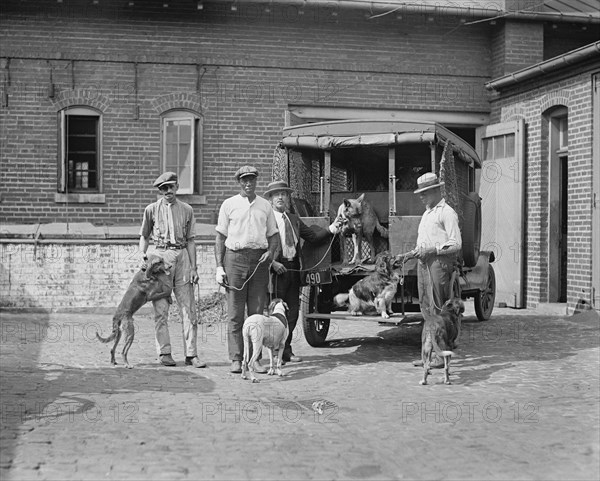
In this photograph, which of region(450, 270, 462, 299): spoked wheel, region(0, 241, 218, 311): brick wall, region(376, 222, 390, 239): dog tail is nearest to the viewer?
region(450, 270, 462, 299): spoked wheel

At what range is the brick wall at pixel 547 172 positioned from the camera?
49.5 feet

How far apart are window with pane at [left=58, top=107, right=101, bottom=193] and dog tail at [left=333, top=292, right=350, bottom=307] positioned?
7.90 meters

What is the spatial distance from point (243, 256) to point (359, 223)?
192 cm

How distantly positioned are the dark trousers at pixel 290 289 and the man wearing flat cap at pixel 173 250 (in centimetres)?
95

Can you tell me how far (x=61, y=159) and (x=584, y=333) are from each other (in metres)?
10.1

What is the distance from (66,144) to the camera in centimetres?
1752

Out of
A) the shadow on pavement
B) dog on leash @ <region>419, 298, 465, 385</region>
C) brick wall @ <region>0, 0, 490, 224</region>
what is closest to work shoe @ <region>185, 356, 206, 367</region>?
the shadow on pavement

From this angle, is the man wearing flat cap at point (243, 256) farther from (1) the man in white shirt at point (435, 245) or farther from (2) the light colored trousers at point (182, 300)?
(1) the man in white shirt at point (435, 245)

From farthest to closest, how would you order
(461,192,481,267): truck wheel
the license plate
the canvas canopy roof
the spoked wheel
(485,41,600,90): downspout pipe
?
(485,41,600,90): downspout pipe < (461,192,481,267): truck wheel < the license plate < the canvas canopy roof < the spoked wheel

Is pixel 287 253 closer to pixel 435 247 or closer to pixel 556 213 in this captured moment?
pixel 435 247

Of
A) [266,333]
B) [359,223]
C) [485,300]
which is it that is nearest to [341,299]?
[359,223]

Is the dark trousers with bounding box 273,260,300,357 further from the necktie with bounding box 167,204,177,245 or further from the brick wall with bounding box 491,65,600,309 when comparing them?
the brick wall with bounding box 491,65,600,309

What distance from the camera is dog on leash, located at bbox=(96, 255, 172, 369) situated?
983 cm

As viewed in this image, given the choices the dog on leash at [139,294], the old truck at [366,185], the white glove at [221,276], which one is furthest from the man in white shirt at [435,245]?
the dog on leash at [139,294]
